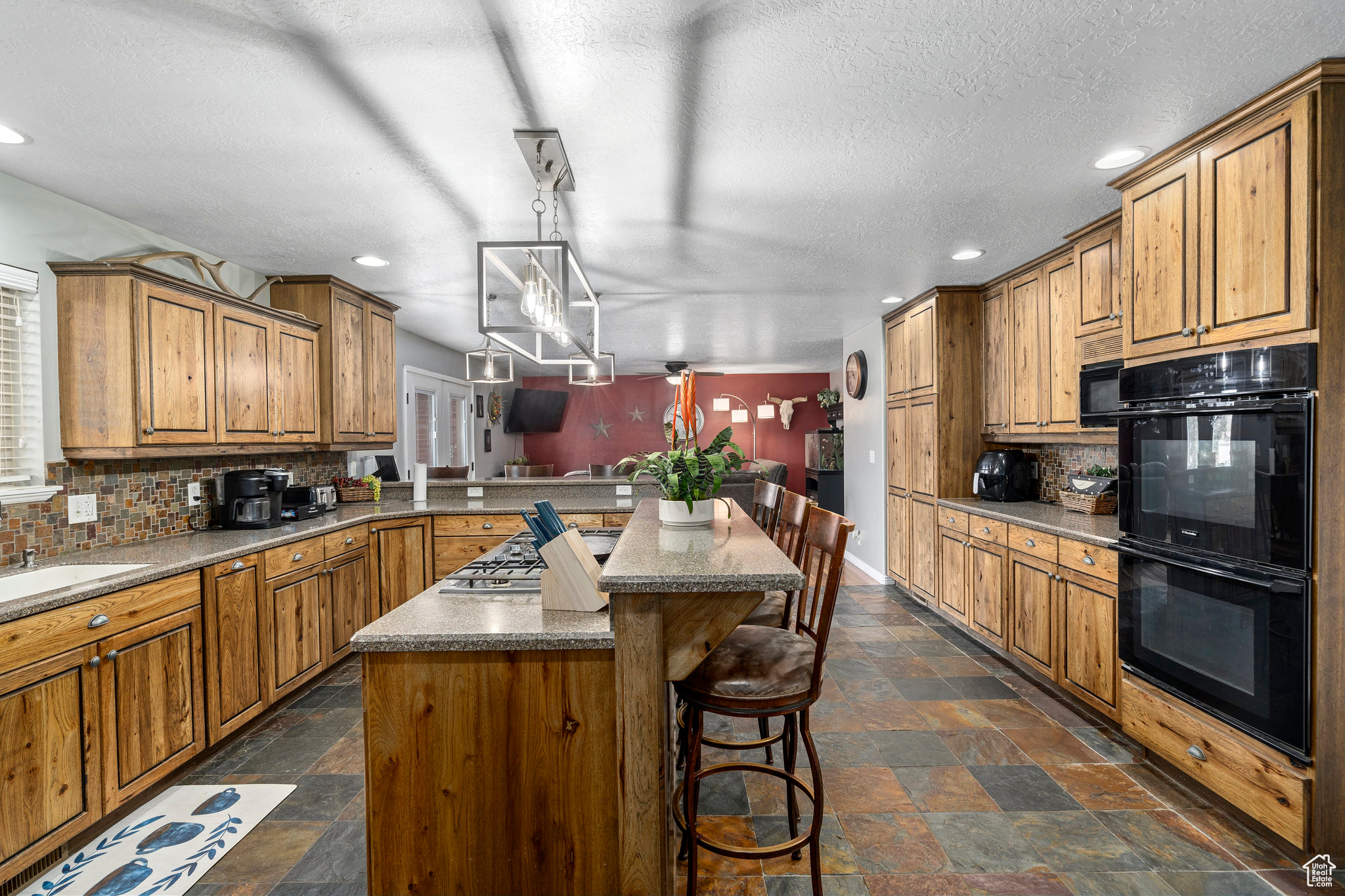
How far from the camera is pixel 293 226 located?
2.83m

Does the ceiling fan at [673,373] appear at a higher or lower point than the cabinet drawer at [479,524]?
higher

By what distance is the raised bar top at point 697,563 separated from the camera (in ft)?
4.47

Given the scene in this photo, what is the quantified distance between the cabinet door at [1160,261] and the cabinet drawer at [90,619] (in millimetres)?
3760

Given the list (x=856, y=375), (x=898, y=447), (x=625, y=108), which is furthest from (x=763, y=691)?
(x=856, y=375)

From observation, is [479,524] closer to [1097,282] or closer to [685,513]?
[685,513]

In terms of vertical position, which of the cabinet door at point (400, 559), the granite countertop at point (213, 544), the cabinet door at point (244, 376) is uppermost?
the cabinet door at point (244, 376)

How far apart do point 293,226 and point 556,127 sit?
165cm

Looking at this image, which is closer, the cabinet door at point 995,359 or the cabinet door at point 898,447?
the cabinet door at point 995,359

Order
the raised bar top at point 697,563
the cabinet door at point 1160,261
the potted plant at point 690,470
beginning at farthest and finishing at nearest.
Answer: the cabinet door at point 1160,261, the potted plant at point 690,470, the raised bar top at point 697,563

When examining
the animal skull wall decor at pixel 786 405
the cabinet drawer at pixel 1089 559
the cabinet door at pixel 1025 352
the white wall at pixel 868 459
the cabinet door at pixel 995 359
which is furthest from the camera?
the animal skull wall decor at pixel 786 405

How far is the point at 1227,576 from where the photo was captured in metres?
1.90

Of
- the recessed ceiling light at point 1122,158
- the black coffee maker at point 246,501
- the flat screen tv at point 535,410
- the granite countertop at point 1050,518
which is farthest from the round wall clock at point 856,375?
the flat screen tv at point 535,410

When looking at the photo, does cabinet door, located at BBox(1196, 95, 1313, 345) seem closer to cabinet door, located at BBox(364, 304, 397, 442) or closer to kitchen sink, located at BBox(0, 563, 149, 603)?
kitchen sink, located at BBox(0, 563, 149, 603)

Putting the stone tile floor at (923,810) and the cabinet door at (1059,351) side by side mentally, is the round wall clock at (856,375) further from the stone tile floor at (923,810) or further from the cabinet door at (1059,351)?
the stone tile floor at (923,810)
